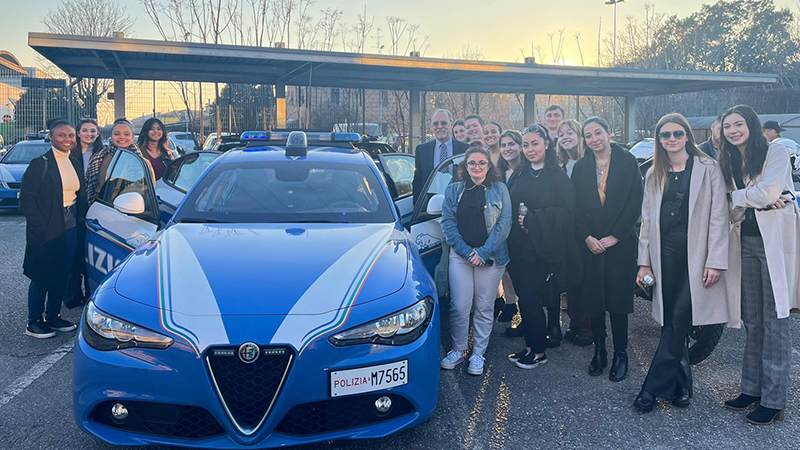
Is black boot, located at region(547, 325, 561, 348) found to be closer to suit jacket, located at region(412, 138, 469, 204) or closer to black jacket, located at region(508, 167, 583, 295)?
black jacket, located at region(508, 167, 583, 295)

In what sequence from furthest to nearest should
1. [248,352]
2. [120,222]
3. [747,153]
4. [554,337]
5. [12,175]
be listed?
[12,175] → [554,337] → [120,222] → [747,153] → [248,352]

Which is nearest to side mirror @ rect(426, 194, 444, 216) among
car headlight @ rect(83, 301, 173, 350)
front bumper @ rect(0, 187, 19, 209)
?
car headlight @ rect(83, 301, 173, 350)

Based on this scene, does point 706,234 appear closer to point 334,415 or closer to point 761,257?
point 761,257

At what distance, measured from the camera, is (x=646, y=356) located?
15.9ft

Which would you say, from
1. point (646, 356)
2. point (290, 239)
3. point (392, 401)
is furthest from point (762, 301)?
point (290, 239)

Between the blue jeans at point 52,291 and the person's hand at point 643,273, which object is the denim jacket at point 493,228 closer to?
the person's hand at point 643,273

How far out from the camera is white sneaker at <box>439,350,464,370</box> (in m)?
4.38

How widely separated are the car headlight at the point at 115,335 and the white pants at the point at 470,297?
7.20ft

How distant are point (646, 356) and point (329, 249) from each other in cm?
280

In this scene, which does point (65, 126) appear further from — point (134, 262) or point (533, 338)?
point (533, 338)

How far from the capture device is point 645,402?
3760mm

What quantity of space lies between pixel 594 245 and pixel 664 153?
783mm

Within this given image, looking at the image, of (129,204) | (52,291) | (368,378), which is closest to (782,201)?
(368,378)

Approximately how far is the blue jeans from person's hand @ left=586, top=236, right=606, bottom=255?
4077mm
